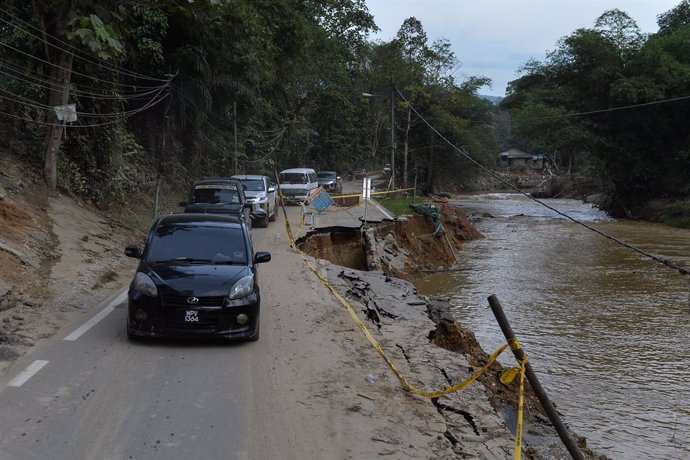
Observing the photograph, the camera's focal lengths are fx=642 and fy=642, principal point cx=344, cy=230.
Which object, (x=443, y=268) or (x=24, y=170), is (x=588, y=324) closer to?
(x=443, y=268)

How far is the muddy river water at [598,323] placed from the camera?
9406 mm

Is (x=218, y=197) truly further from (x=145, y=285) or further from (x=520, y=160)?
(x=520, y=160)

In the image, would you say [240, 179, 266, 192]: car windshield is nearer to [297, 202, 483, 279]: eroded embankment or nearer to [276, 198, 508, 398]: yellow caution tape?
[297, 202, 483, 279]: eroded embankment

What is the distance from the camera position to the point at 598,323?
1536 cm

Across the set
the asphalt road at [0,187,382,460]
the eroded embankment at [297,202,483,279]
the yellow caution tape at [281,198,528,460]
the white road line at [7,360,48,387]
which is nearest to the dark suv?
the eroded embankment at [297,202,483,279]

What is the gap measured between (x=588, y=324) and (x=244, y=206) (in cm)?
1071

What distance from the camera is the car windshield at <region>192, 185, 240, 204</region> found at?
20.3m

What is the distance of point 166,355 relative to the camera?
7629 millimetres

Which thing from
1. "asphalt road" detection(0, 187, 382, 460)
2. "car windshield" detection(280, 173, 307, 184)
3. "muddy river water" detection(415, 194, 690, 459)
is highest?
"car windshield" detection(280, 173, 307, 184)

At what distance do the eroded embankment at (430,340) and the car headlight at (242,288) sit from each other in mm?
2128

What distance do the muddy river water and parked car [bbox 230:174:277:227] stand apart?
678cm

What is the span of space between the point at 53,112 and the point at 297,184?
17.2 m

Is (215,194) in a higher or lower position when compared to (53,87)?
lower

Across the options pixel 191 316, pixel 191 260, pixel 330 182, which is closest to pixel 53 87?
pixel 191 260
